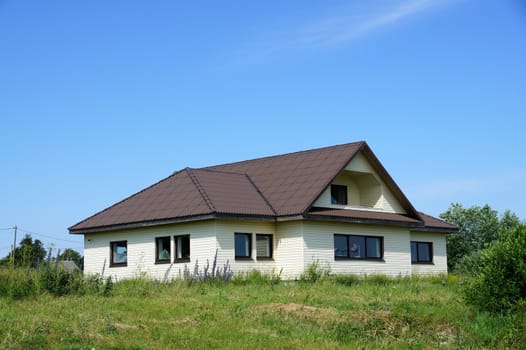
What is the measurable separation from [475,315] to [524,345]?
2592mm

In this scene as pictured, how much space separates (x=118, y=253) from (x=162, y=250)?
295 cm

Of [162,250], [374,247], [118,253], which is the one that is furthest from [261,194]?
[118,253]

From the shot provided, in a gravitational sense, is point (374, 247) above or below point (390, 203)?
below

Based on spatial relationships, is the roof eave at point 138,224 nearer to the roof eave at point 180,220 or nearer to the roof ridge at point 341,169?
the roof eave at point 180,220

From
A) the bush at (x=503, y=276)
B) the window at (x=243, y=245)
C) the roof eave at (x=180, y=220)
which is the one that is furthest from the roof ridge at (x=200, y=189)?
the bush at (x=503, y=276)

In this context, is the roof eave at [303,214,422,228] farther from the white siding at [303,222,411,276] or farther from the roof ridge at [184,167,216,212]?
the roof ridge at [184,167,216,212]

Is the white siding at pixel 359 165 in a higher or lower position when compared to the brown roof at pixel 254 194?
higher

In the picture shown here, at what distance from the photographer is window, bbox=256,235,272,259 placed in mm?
30797

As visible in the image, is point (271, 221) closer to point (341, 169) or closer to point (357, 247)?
point (341, 169)

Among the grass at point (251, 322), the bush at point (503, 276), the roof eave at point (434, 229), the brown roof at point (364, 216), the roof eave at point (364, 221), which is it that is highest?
the brown roof at point (364, 216)

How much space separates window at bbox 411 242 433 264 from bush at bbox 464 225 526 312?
18687 mm

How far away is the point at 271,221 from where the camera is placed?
30297mm

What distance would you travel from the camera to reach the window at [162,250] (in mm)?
30672

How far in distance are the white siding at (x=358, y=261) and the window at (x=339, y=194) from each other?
2022 mm
